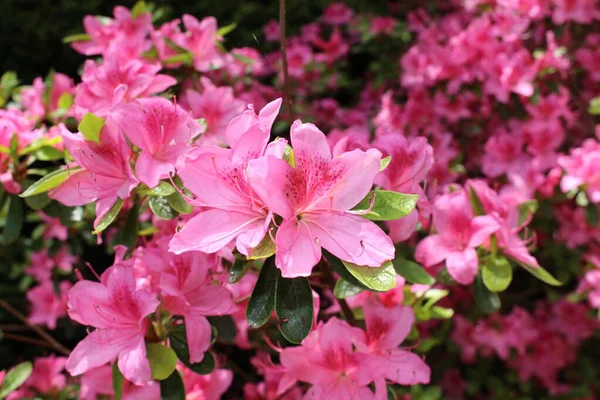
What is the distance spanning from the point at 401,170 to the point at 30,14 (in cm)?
238

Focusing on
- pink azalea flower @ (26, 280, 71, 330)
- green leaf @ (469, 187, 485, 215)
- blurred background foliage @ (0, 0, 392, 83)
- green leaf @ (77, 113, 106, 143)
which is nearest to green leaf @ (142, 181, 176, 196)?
green leaf @ (77, 113, 106, 143)

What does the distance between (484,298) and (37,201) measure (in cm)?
90

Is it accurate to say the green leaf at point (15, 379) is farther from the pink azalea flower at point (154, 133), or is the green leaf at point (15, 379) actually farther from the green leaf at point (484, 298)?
the green leaf at point (484, 298)

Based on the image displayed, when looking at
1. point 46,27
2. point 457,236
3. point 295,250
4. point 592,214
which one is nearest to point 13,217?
point 295,250

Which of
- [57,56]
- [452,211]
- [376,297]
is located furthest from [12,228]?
[57,56]

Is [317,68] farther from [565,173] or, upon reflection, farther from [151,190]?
[151,190]

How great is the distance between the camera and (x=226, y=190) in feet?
2.53

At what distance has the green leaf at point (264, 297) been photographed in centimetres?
81

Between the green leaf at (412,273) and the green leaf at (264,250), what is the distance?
374 millimetres

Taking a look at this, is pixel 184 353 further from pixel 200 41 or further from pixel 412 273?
pixel 200 41

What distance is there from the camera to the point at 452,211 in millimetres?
1125

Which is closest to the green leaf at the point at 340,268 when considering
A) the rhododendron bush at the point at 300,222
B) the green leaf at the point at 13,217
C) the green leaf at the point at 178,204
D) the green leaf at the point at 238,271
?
the rhododendron bush at the point at 300,222

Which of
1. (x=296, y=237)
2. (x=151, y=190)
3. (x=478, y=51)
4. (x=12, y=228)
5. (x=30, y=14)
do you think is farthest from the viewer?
(x=30, y=14)

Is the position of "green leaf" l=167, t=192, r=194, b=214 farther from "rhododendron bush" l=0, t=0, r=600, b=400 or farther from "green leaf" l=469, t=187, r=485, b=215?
"green leaf" l=469, t=187, r=485, b=215
